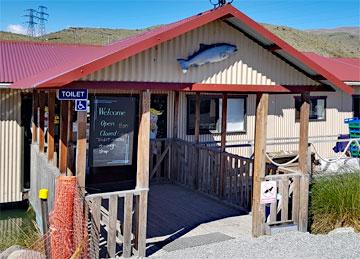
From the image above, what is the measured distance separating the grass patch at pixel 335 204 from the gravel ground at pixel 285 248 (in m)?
0.43

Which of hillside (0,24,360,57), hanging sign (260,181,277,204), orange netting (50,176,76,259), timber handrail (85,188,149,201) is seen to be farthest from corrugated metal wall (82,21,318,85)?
hillside (0,24,360,57)

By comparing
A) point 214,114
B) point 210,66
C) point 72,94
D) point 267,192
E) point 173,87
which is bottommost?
point 267,192

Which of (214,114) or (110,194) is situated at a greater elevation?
(214,114)

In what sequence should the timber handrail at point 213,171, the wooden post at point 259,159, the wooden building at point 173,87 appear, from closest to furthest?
the wooden building at point 173,87
the wooden post at point 259,159
the timber handrail at point 213,171

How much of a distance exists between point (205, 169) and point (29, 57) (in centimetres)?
556

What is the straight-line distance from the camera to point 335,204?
8539 mm

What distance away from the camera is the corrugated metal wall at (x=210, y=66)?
6594 mm

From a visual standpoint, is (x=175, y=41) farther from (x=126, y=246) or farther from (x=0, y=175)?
(x=0, y=175)

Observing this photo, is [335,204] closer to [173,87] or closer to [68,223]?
[173,87]

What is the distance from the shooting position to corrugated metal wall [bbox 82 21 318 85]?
659 centimetres

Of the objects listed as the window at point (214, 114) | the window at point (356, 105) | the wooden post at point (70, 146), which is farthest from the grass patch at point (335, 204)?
the window at point (356, 105)

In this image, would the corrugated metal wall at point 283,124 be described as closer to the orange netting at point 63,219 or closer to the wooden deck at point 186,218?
the wooden deck at point 186,218

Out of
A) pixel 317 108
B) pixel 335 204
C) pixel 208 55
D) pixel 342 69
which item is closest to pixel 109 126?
pixel 208 55

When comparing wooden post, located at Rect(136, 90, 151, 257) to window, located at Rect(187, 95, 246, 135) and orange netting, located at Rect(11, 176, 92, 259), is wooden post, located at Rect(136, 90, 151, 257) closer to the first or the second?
orange netting, located at Rect(11, 176, 92, 259)
